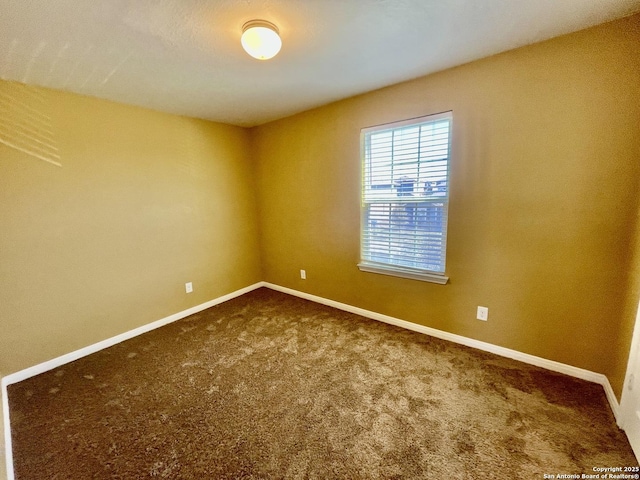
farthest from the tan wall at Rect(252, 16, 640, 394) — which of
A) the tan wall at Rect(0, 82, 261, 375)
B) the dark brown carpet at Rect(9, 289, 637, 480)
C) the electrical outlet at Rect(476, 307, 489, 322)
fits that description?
the tan wall at Rect(0, 82, 261, 375)

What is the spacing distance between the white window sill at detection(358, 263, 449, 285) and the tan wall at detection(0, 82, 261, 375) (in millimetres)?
1968

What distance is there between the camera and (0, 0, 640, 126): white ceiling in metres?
1.35

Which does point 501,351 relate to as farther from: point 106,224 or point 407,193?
point 106,224

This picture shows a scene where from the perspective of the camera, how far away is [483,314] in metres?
2.19

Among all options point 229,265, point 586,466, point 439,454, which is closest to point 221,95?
point 229,265

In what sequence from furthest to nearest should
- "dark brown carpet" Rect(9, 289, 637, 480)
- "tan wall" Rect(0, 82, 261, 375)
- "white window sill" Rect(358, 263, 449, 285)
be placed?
"white window sill" Rect(358, 263, 449, 285)
"tan wall" Rect(0, 82, 261, 375)
"dark brown carpet" Rect(9, 289, 637, 480)

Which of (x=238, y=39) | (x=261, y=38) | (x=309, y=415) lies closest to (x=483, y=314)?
(x=309, y=415)

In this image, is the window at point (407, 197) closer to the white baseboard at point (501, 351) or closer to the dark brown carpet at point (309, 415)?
the white baseboard at point (501, 351)

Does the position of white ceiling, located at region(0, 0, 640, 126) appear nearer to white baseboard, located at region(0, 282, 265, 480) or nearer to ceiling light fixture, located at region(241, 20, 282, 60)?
ceiling light fixture, located at region(241, 20, 282, 60)

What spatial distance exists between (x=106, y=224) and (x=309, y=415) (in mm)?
2516

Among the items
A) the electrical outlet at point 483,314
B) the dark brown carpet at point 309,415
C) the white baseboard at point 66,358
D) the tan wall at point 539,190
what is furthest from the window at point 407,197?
the white baseboard at point 66,358

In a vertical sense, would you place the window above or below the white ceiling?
below

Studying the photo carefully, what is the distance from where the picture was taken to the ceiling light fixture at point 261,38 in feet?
4.72

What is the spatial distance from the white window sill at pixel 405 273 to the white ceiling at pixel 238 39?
5.76 ft
